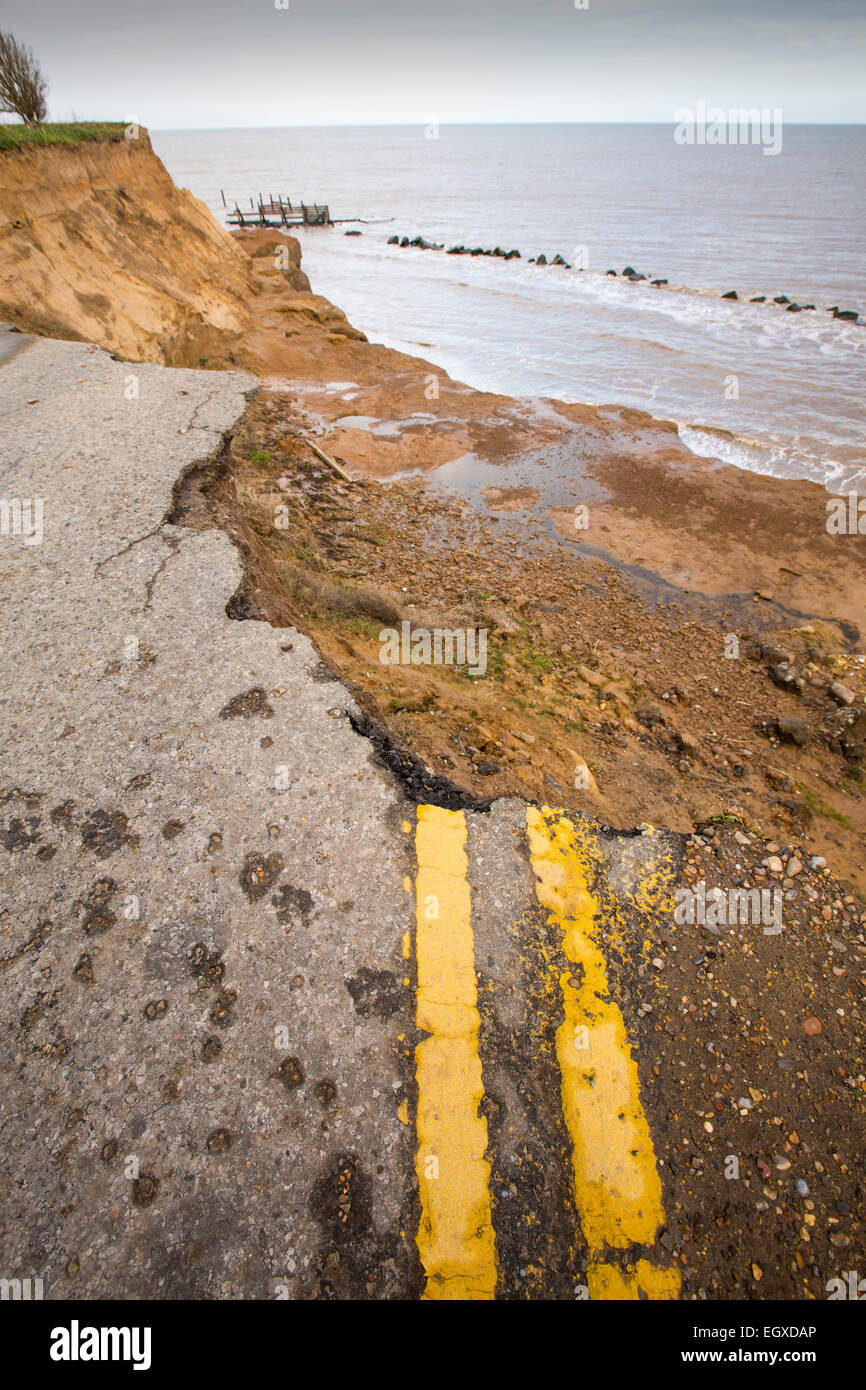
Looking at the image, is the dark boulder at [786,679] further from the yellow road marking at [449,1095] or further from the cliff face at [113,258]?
the cliff face at [113,258]

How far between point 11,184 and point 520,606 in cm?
1231

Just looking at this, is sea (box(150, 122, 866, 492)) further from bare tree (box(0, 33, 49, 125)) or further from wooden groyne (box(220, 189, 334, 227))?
bare tree (box(0, 33, 49, 125))

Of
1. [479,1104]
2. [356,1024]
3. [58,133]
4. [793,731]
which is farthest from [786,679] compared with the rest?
[58,133]

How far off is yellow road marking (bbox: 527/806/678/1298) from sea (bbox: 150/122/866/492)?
12855 millimetres

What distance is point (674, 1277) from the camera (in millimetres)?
2252

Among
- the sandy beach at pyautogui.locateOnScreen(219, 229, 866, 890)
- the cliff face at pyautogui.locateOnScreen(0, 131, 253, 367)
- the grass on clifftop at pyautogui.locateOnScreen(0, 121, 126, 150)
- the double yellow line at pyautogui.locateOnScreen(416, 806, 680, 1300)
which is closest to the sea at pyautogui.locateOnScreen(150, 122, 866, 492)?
the sandy beach at pyautogui.locateOnScreen(219, 229, 866, 890)

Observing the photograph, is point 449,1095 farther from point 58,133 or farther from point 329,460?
point 58,133

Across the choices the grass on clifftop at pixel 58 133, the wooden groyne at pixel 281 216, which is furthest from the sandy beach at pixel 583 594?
the wooden groyne at pixel 281 216

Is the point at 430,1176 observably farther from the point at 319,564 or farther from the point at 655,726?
the point at 319,564

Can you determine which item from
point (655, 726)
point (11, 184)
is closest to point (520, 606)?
point (655, 726)

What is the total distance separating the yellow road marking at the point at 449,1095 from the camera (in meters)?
2.12

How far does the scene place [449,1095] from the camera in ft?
7.89

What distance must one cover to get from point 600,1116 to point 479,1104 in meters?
0.53

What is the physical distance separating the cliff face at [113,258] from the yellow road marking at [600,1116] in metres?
11.5
